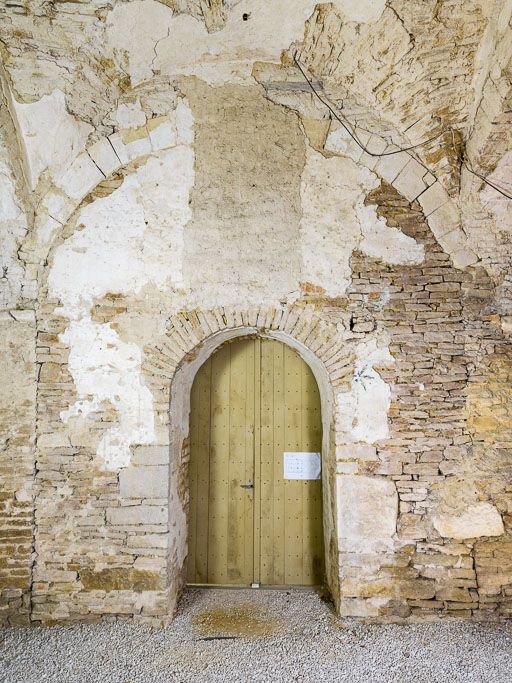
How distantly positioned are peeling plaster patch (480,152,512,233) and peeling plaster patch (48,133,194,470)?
231cm

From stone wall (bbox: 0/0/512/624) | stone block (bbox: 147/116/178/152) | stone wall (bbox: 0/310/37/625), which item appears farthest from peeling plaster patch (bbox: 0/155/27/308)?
stone block (bbox: 147/116/178/152)

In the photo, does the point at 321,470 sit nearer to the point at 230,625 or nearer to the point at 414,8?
the point at 230,625

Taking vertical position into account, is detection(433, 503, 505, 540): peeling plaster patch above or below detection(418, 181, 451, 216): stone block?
below

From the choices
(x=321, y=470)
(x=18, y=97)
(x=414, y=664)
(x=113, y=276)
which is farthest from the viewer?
(x=321, y=470)

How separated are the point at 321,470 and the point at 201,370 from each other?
1366 millimetres

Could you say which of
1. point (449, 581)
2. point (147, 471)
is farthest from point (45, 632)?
point (449, 581)

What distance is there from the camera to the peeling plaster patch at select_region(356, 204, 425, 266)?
3703 mm

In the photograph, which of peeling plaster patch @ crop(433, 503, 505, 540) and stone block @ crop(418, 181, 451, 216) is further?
stone block @ crop(418, 181, 451, 216)

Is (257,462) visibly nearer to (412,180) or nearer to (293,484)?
(293,484)

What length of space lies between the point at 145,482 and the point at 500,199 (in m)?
3.47

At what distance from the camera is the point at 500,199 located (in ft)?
12.0

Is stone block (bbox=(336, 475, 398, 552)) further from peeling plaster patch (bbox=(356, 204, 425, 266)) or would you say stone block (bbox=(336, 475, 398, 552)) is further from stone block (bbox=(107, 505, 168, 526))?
peeling plaster patch (bbox=(356, 204, 425, 266))

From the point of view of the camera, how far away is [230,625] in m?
3.42

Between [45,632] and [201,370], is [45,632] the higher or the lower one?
the lower one
